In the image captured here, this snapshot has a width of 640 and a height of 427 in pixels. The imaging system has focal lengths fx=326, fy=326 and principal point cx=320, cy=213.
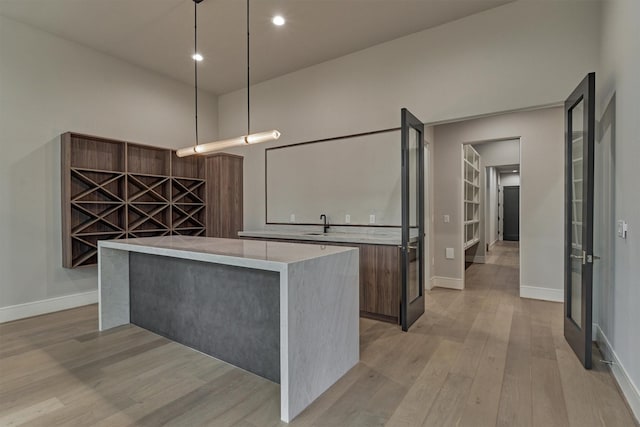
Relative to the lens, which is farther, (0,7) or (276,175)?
(276,175)

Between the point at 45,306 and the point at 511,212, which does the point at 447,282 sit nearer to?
the point at 45,306

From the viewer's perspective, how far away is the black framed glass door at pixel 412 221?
3.34 m

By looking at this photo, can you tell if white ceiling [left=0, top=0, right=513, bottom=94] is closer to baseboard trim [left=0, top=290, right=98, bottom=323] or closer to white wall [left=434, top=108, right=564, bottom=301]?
white wall [left=434, top=108, right=564, bottom=301]

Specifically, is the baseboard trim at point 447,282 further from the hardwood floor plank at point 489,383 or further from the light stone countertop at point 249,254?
the light stone countertop at point 249,254

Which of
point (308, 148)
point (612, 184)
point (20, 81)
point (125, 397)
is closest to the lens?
point (125, 397)

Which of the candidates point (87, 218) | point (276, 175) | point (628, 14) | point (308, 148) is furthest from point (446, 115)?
point (87, 218)

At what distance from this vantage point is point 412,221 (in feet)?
12.1

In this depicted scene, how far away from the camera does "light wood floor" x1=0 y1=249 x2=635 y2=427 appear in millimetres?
1915

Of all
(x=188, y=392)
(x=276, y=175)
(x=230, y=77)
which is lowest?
(x=188, y=392)

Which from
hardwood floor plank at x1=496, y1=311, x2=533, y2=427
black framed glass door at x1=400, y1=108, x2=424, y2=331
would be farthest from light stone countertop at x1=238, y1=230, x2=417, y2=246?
hardwood floor plank at x1=496, y1=311, x2=533, y2=427

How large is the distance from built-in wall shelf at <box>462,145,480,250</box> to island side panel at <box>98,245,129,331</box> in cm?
541

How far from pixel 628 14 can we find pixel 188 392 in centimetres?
395

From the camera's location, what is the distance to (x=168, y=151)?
507cm

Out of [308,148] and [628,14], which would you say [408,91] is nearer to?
[308,148]
